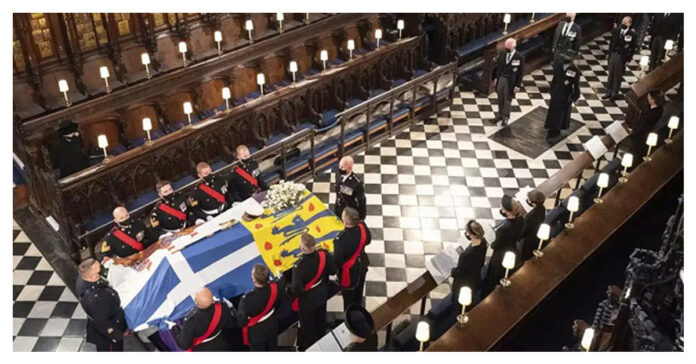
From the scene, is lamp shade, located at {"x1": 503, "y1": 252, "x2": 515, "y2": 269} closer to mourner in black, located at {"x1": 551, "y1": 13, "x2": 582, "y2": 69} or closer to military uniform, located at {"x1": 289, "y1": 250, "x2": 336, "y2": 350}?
military uniform, located at {"x1": 289, "y1": 250, "x2": 336, "y2": 350}

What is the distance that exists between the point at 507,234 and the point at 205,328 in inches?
126

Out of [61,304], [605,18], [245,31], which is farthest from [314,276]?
[605,18]

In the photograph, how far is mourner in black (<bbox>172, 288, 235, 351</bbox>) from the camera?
5.94 metres

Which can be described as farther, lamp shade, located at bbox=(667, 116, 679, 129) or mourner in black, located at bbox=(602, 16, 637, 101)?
mourner in black, located at bbox=(602, 16, 637, 101)

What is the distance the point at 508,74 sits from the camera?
10.9m

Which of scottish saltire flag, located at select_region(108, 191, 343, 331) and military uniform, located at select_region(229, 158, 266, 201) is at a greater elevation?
military uniform, located at select_region(229, 158, 266, 201)

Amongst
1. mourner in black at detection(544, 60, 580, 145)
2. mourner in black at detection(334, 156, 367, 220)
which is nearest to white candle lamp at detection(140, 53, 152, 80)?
mourner in black at detection(334, 156, 367, 220)

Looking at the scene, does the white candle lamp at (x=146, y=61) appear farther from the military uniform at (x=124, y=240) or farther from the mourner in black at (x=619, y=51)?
the mourner in black at (x=619, y=51)

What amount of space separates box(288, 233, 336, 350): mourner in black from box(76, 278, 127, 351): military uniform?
5.63 ft

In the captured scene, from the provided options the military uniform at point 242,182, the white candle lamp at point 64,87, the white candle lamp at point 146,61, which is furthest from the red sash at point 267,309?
the white candle lamp at point 146,61

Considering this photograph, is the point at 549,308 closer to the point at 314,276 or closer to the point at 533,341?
the point at 533,341

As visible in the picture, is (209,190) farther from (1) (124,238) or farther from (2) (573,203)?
(2) (573,203)

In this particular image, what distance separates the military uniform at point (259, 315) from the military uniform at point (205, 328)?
0.16 meters

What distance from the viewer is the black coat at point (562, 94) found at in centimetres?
1048
